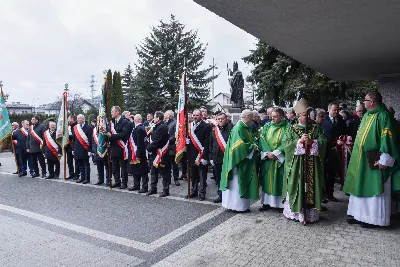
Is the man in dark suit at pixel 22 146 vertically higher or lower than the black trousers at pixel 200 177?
higher

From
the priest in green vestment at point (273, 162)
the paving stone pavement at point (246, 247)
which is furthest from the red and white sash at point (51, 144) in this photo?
the priest in green vestment at point (273, 162)

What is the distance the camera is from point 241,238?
4875 millimetres

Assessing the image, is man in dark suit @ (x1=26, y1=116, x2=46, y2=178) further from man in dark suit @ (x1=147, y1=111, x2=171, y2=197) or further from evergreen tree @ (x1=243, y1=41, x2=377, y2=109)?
evergreen tree @ (x1=243, y1=41, x2=377, y2=109)

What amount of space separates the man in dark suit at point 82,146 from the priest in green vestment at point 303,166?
6.25 m

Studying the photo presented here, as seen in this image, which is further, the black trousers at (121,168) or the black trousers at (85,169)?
the black trousers at (85,169)

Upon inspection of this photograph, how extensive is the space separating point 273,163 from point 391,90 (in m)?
5.10

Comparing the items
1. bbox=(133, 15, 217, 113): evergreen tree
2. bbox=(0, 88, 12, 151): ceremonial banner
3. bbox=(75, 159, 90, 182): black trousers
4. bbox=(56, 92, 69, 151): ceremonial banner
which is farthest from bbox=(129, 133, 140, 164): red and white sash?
bbox=(133, 15, 217, 113): evergreen tree

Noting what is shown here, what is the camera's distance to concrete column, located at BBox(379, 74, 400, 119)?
884cm

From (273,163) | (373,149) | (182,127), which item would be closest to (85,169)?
(182,127)

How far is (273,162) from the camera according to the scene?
6.34 m

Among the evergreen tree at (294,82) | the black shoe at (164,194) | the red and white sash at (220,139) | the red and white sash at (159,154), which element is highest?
the evergreen tree at (294,82)

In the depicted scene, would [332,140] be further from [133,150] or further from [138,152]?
[133,150]

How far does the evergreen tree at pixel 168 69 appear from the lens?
29406mm

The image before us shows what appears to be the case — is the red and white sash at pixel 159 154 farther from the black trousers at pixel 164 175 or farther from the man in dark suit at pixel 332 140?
the man in dark suit at pixel 332 140
